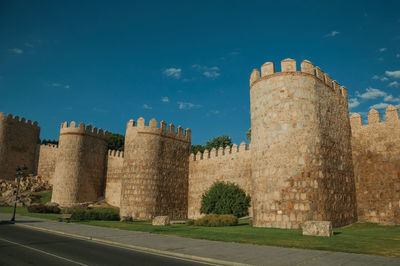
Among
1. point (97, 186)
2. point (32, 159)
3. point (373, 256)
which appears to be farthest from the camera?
point (32, 159)

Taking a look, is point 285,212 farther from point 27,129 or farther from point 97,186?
point 27,129

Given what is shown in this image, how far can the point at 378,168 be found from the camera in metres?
17.6

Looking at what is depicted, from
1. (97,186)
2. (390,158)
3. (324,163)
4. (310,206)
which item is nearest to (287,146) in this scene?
(324,163)

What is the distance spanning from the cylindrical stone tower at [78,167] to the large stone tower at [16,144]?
12.4m

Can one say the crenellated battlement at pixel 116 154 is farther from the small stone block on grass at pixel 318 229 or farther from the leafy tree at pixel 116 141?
the small stone block on grass at pixel 318 229

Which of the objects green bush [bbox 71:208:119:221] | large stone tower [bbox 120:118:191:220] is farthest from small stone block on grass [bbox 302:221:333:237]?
large stone tower [bbox 120:118:191:220]

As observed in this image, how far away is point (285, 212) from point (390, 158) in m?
7.87

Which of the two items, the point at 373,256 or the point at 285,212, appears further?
the point at 285,212

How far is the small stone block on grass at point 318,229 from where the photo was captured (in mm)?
11359

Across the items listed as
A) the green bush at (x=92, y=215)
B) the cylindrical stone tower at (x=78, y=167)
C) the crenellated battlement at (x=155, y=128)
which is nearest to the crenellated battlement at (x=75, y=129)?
→ the cylindrical stone tower at (x=78, y=167)

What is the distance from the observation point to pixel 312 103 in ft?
53.3

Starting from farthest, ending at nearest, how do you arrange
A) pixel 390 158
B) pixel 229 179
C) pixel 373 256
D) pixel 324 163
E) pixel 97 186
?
pixel 97 186
pixel 229 179
pixel 390 158
pixel 324 163
pixel 373 256

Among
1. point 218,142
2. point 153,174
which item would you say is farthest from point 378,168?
point 218,142

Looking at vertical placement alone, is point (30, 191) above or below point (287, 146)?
below
